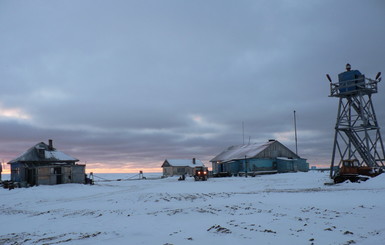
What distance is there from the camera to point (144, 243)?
29.0 ft

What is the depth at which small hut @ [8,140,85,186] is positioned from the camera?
1569 inches

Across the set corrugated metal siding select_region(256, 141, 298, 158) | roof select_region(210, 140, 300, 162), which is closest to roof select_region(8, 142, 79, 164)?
roof select_region(210, 140, 300, 162)

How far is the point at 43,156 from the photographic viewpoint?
43.8m

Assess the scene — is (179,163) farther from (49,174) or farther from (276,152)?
(49,174)

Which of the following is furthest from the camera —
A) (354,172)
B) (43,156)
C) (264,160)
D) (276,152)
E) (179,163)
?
(179,163)

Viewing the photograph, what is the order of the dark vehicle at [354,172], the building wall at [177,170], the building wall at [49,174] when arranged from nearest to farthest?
1. the dark vehicle at [354,172]
2. the building wall at [49,174]
3. the building wall at [177,170]

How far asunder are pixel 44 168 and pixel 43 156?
447 centimetres

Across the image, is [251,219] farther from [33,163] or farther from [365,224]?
[33,163]

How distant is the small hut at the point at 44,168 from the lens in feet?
131

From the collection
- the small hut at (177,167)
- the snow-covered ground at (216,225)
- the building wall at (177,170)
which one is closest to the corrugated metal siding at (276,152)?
the small hut at (177,167)

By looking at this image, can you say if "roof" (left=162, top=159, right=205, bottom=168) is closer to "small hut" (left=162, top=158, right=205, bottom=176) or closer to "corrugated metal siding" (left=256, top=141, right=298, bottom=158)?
"small hut" (left=162, top=158, right=205, bottom=176)

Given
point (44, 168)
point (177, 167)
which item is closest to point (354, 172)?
point (44, 168)

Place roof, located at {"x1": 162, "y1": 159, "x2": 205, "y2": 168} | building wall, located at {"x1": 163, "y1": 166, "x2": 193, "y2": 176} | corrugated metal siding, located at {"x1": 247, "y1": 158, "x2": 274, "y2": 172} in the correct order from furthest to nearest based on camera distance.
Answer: roof, located at {"x1": 162, "y1": 159, "x2": 205, "y2": 168}
building wall, located at {"x1": 163, "y1": 166, "x2": 193, "y2": 176}
corrugated metal siding, located at {"x1": 247, "y1": 158, "x2": 274, "y2": 172}

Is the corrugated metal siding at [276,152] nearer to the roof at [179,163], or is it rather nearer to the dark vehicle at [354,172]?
the roof at [179,163]
